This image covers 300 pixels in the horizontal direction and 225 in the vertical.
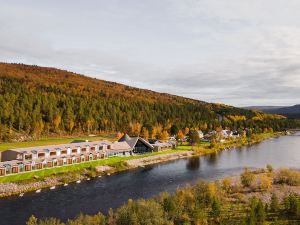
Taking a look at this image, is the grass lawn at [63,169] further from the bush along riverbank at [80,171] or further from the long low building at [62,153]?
the long low building at [62,153]

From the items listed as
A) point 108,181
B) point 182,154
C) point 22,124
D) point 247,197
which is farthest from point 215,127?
point 247,197

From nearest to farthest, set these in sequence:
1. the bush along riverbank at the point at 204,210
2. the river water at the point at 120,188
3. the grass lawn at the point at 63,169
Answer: the bush along riverbank at the point at 204,210 < the river water at the point at 120,188 < the grass lawn at the point at 63,169

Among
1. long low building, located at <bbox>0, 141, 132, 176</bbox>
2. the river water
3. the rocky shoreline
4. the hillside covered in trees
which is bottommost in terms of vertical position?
the river water

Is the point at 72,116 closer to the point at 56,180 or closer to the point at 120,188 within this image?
the point at 56,180

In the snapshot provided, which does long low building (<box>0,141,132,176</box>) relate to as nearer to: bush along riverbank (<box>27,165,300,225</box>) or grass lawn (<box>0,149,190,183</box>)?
grass lawn (<box>0,149,190,183</box>)

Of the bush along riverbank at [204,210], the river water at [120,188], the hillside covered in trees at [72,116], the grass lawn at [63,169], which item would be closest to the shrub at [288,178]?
the bush along riverbank at [204,210]

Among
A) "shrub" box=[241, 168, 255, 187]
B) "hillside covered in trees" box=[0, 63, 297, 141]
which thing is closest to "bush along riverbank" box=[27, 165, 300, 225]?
"shrub" box=[241, 168, 255, 187]
